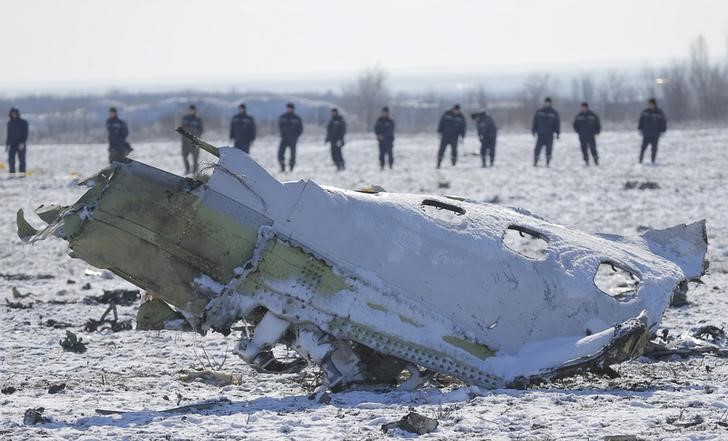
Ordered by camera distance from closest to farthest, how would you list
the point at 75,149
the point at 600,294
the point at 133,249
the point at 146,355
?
the point at 133,249, the point at 600,294, the point at 146,355, the point at 75,149

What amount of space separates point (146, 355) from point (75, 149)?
3758 cm

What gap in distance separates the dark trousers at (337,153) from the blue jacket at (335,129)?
0.13m

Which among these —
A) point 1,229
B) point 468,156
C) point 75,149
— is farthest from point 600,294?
point 75,149

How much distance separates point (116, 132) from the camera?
28.0 metres

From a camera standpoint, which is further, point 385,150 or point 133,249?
point 385,150

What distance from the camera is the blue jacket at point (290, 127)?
28.6m

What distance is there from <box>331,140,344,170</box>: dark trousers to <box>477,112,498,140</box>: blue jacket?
11.9 feet

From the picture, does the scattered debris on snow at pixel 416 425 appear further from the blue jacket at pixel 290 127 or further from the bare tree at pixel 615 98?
the bare tree at pixel 615 98

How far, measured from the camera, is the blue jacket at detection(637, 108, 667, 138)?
92.4 feet

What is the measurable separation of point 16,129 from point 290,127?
6705mm

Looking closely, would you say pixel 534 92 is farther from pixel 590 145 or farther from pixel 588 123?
pixel 588 123

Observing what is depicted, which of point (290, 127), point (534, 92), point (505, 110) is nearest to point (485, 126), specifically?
point (290, 127)

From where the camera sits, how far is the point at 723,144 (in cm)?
3638

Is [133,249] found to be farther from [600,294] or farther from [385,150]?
[385,150]
